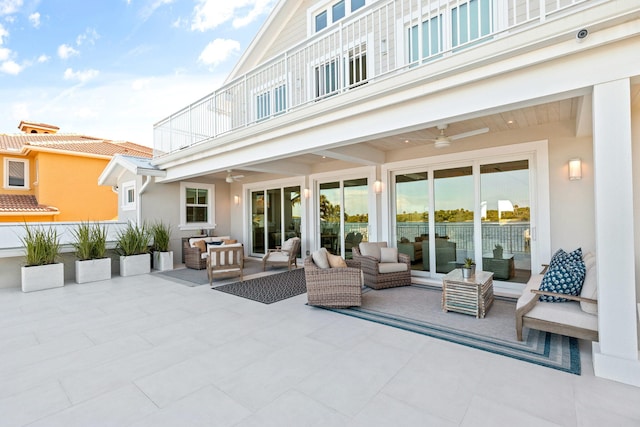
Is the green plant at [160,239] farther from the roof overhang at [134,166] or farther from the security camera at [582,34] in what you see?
the security camera at [582,34]

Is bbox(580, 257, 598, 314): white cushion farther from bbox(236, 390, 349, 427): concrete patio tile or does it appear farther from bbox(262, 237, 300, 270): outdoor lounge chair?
bbox(262, 237, 300, 270): outdoor lounge chair

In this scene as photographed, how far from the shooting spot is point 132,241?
25.3 ft

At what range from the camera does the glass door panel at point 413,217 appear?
650cm

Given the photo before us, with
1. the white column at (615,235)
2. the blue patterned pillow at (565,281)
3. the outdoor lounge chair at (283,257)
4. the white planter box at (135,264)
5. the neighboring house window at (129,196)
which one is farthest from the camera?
the neighboring house window at (129,196)

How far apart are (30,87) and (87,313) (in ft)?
59.8

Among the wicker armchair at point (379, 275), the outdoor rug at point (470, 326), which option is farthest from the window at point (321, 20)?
the outdoor rug at point (470, 326)

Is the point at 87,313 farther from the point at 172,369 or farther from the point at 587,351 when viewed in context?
the point at 587,351

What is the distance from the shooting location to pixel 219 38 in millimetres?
12438

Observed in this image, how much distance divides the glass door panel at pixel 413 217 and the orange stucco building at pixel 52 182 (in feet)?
41.3

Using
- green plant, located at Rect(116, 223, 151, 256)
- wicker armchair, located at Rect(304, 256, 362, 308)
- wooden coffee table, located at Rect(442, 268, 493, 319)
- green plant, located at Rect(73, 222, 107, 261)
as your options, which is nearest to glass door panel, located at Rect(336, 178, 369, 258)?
wicker armchair, located at Rect(304, 256, 362, 308)

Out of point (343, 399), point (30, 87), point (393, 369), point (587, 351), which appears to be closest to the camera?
point (343, 399)

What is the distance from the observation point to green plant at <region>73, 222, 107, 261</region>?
686cm

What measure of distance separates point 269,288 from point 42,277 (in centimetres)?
475

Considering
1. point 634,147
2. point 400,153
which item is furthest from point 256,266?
point 634,147
